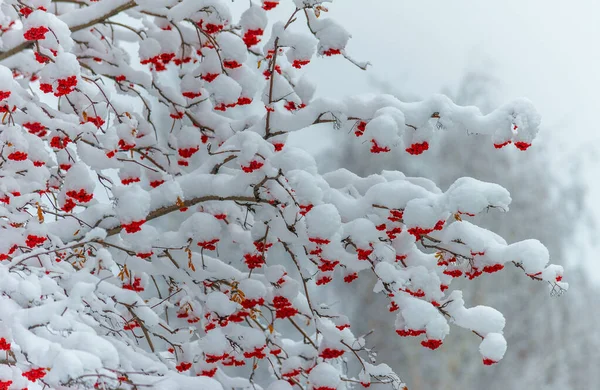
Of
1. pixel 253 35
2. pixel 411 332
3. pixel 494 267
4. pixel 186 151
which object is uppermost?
pixel 253 35

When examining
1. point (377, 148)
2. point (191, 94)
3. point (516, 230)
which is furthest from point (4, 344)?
point (516, 230)

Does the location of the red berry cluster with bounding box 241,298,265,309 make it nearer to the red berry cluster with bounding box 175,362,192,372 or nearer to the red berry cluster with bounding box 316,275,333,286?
the red berry cluster with bounding box 316,275,333,286

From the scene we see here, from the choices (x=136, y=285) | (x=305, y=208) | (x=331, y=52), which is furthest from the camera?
(x=136, y=285)

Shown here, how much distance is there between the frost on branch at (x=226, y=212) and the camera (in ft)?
7.92

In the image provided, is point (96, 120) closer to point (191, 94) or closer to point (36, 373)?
point (191, 94)

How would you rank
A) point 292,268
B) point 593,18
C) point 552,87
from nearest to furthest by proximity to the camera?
point 292,268 → point 552,87 → point 593,18

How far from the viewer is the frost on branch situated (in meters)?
2.41

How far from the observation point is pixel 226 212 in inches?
124

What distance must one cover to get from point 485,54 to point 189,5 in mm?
7483

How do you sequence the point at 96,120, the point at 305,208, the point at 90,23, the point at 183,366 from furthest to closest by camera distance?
the point at 90,23 → the point at 183,366 → the point at 96,120 → the point at 305,208

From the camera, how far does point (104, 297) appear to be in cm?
287

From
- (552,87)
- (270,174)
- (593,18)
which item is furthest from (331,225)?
(593,18)

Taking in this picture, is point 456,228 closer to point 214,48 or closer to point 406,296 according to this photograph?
point 406,296

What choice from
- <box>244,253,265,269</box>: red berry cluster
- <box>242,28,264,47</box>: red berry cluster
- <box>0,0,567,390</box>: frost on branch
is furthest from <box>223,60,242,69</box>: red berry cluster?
<box>244,253,265,269</box>: red berry cluster
